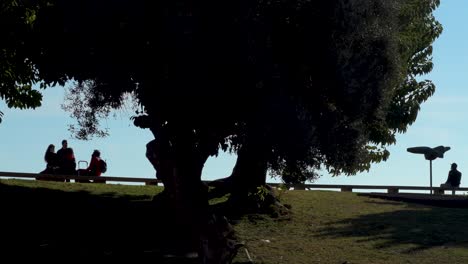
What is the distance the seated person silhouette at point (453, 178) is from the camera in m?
30.4

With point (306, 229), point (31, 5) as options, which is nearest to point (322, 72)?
point (306, 229)

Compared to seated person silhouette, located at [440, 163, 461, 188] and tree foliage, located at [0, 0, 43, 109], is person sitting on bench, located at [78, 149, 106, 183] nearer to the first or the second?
tree foliage, located at [0, 0, 43, 109]

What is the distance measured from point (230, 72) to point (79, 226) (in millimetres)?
6007

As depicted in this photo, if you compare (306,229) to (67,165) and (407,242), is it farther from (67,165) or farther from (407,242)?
(67,165)

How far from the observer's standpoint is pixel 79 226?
67.8 feet

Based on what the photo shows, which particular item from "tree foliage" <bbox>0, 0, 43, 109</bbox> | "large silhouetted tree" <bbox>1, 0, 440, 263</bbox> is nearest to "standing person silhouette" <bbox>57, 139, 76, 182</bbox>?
"tree foliage" <bbox>0, 0, 43, 109</bbox>

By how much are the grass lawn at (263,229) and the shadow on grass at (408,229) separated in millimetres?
20

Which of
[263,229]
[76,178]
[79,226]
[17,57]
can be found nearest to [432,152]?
[263,229]

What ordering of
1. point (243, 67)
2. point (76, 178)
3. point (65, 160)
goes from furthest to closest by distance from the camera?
point (65, 160) < point (76, 178) < point (243, 67)

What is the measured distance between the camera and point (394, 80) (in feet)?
60.3

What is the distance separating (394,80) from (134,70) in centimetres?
498

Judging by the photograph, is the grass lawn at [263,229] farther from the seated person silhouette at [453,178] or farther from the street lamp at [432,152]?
the seated person silhouette at [453,178]

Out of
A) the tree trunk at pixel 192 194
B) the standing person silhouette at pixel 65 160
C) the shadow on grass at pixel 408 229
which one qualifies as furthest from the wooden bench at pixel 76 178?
the tree trunk at pixel 192 194

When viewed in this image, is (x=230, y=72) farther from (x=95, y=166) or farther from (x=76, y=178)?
(x=95, y=166)
